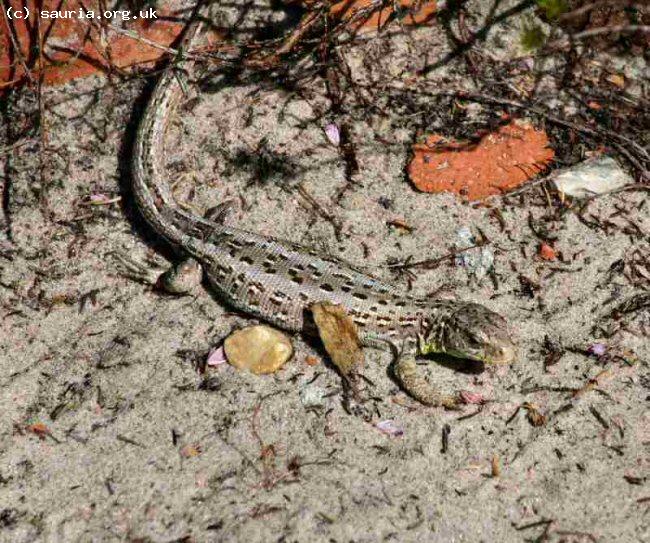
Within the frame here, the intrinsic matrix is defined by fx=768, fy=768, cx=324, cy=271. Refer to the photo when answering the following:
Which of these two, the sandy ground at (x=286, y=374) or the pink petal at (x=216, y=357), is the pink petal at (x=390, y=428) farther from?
the pink petal at (x=216, y=357)

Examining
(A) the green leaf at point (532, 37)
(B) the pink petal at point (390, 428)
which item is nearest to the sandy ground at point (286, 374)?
(B) the pink petal at point (390, 428)

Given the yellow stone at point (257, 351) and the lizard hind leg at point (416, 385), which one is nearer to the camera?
the lizard hind leg at point (416, 385)

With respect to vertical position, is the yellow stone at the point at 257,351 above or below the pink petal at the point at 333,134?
below

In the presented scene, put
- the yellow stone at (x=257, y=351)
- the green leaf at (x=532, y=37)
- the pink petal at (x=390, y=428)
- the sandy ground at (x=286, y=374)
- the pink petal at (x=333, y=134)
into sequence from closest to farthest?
the sandy ground at (x=286, y=374)
the pink petal at (x=390, y=428)
the yellow stone at (x=257, y=351)
the pink petal at (x=333, y=134)
the green leaf at (x=532, y=37)

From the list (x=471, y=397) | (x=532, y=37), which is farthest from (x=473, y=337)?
(x=532, y=37)

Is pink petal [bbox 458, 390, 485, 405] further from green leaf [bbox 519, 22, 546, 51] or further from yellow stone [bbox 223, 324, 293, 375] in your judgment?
green leaf [bbox 519, 22, 546, 51]

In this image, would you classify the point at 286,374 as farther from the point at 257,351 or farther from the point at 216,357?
the point at 216,357

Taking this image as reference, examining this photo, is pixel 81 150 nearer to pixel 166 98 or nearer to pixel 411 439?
pixel 166 98
